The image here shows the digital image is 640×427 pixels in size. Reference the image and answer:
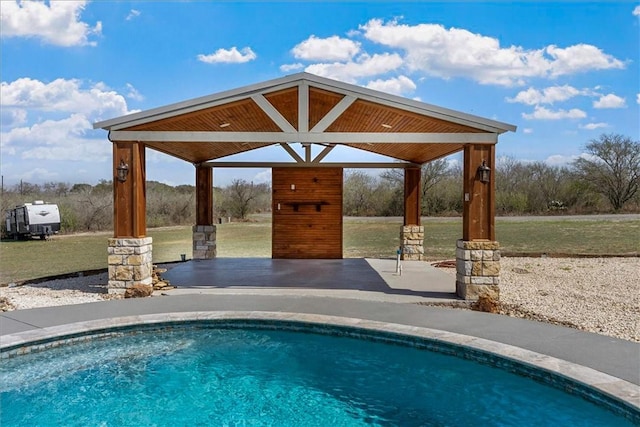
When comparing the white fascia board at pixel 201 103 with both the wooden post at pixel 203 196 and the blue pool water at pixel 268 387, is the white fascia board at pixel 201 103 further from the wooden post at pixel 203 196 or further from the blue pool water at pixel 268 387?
the wooden post at pixel 203 196

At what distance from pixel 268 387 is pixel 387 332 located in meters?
1.70

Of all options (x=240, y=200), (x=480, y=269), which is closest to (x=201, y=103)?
(x=480, y=269)

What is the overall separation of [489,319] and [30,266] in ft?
38.9

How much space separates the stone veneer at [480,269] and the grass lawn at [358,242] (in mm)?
6758

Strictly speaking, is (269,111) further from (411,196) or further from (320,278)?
(411,196)

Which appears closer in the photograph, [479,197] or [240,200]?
[479,197]

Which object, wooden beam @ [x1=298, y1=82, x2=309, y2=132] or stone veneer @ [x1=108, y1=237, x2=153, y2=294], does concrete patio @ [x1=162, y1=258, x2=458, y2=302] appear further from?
wooden beam @ [x1=298, y1=82, x2=309, y2=132]

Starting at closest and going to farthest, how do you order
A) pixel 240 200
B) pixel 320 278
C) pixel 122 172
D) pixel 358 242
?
pixel 122 172 < pixel 320 278 < pixel 358 242 < pixel 240 200

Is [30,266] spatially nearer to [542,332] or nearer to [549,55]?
[542,332]

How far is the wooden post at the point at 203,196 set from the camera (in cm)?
1373

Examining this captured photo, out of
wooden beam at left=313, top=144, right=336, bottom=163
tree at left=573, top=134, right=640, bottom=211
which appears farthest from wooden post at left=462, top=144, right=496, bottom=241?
tree at left=573, top=134, right=640, bottom=211

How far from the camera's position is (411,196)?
45.0ft

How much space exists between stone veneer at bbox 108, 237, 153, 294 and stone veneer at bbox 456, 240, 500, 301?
17.2 ft

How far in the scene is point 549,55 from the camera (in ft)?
47.1
